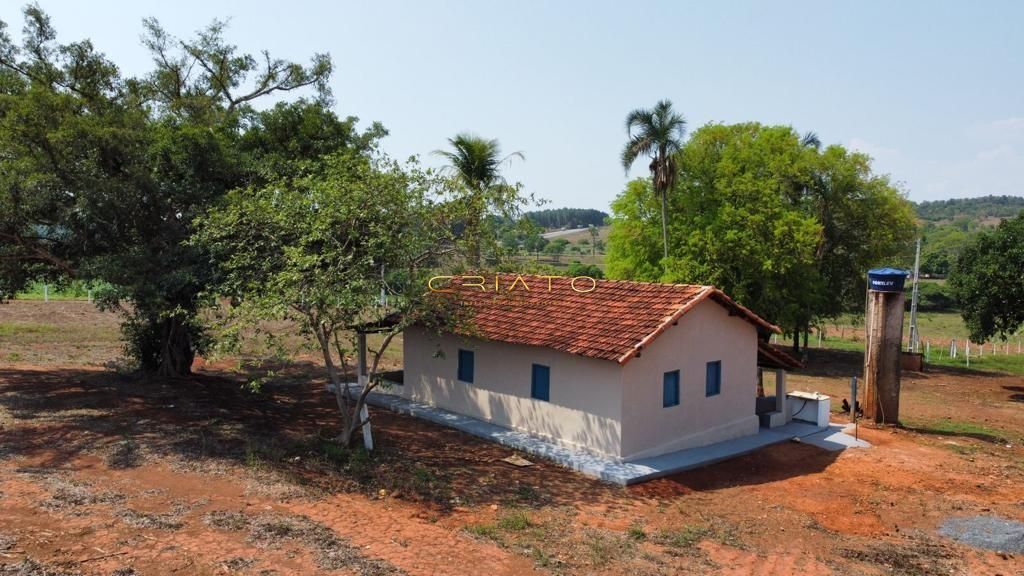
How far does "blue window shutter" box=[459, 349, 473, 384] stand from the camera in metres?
18.6

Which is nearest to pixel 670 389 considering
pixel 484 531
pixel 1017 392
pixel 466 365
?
pixel 466 365

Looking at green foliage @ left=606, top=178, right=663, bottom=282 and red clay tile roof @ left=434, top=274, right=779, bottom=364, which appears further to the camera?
green foliage @ left=606, top=178, right=663, bottom=282

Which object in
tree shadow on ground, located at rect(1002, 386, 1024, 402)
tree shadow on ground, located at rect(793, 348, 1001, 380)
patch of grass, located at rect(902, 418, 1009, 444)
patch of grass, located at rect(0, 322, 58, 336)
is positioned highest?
patch of grass, located at rect(0, 322, 58, 336)

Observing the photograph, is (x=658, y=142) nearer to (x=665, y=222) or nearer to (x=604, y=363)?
(x=665, y=222)

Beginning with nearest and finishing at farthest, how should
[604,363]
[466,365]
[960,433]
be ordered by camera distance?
[604,363]
[466,365]
[960,433]

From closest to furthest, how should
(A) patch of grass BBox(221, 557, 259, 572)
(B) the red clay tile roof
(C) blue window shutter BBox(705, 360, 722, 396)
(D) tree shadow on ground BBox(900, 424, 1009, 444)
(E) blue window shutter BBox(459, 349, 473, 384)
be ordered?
(A) patch of grass BBox(221, 557, 259, 572) → (B) the red clay tile roof → (C) blue window shutter BBox(705, 360, 722, 396) → (E) blue window shutter BBox(459, 349, 473, 384) → (D) tree shadow on ground BBox(900, 424, 1009, 444)

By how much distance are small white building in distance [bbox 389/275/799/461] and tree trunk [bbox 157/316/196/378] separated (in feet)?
24.9

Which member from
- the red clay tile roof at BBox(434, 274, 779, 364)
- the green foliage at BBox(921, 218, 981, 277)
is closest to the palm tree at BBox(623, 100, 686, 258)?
the red clay tile roof at BBox(434, 274, 779, 364)

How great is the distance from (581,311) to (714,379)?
3.66 m

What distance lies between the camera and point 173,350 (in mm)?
21672

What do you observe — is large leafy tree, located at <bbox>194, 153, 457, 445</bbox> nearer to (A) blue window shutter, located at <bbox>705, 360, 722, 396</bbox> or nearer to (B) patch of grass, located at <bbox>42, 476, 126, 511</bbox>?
(B) patch of grass, located at <bbox>42, 476, 126, 511</bbox>

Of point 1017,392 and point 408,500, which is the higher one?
point 408,500

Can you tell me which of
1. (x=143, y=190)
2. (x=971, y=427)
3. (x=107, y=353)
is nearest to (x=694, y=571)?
(x=143, y=190)

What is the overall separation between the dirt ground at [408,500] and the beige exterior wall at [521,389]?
1263 mm
